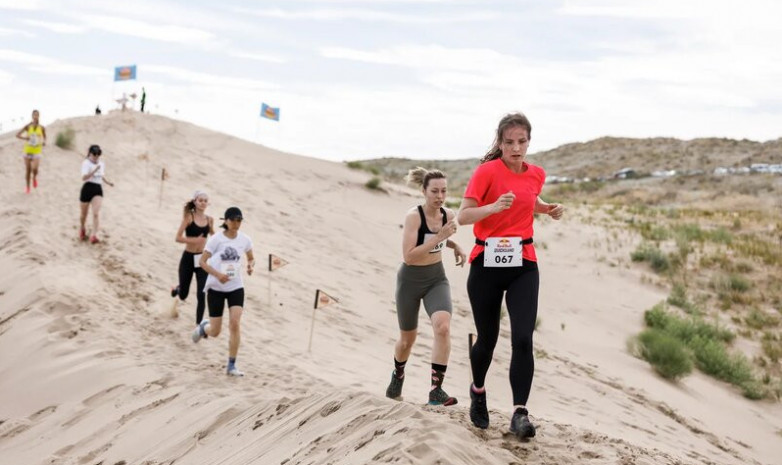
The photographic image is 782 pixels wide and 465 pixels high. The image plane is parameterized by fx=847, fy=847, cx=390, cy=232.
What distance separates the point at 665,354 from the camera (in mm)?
13750

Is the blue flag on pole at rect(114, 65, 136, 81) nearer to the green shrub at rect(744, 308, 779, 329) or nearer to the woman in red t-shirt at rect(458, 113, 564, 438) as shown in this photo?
the green shrub at rect(744, 308, 779, 329)

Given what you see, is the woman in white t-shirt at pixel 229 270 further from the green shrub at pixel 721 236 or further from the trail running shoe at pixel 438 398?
the green shrub at pixel 721 236

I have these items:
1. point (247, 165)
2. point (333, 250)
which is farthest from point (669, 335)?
point (247, 165)

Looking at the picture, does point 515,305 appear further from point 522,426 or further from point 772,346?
point 772,346

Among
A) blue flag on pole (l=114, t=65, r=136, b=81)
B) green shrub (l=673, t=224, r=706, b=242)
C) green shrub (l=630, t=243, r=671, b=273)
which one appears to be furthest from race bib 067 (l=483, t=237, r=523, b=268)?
blue flag on pole (l=114, t=65, r=136, b=81)

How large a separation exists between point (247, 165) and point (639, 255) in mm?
12774

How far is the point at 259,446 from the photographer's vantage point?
5781 mm

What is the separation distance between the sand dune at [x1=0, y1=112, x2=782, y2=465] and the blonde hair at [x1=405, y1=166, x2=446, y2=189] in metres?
1.63

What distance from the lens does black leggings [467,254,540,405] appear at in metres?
5.25

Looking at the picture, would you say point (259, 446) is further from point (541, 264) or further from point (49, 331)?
point (541, 264)

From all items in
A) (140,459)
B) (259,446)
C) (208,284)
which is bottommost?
(140,459)

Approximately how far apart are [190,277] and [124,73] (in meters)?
19.7

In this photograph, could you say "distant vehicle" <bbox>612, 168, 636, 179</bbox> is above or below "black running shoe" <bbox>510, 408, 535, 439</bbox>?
above

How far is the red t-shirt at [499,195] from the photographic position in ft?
17.3
